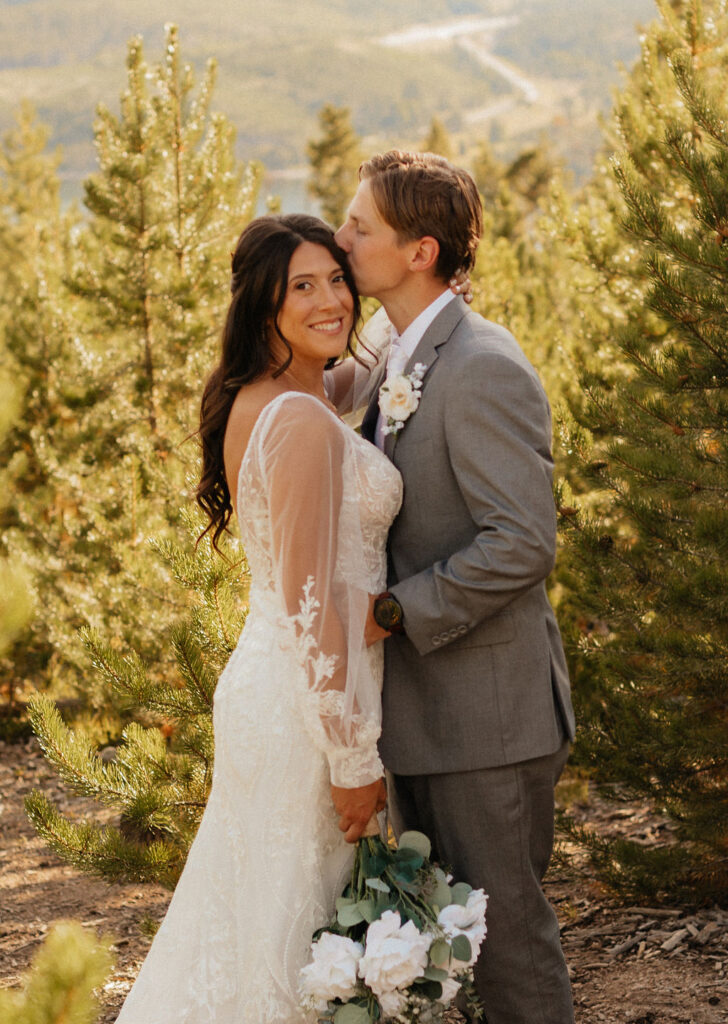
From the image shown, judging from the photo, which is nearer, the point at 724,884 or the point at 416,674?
the point at 416,674

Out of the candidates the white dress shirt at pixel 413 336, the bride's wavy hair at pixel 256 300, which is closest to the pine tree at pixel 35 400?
the bride's wavy hair at pixel 256 300

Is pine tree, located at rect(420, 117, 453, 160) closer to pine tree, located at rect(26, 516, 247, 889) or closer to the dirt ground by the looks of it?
the dirt ground

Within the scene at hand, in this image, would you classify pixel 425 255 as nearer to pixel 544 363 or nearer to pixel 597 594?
pixel 597 594

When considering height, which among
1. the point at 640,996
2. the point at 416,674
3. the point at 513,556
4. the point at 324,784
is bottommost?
the point at 640,996

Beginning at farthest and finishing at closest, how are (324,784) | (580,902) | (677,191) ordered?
(677,191) < (580,902) < (324,784)

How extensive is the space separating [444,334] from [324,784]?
1189 millimetres

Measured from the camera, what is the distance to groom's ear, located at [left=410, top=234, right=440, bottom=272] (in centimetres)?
266

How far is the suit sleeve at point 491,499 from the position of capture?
2408mm

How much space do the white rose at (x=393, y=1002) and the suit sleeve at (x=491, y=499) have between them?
77cm

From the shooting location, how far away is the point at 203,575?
3.11m

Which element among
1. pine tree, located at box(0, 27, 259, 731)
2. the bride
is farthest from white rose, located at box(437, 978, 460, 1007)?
pine tree, located at box(0, 27, 259, 731)

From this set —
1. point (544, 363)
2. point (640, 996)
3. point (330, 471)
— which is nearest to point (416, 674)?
point (330, 471)

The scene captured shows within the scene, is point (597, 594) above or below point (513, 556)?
below

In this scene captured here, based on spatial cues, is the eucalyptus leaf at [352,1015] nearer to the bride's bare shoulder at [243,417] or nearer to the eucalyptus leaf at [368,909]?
the eucalyptus leaf at [368,909]
